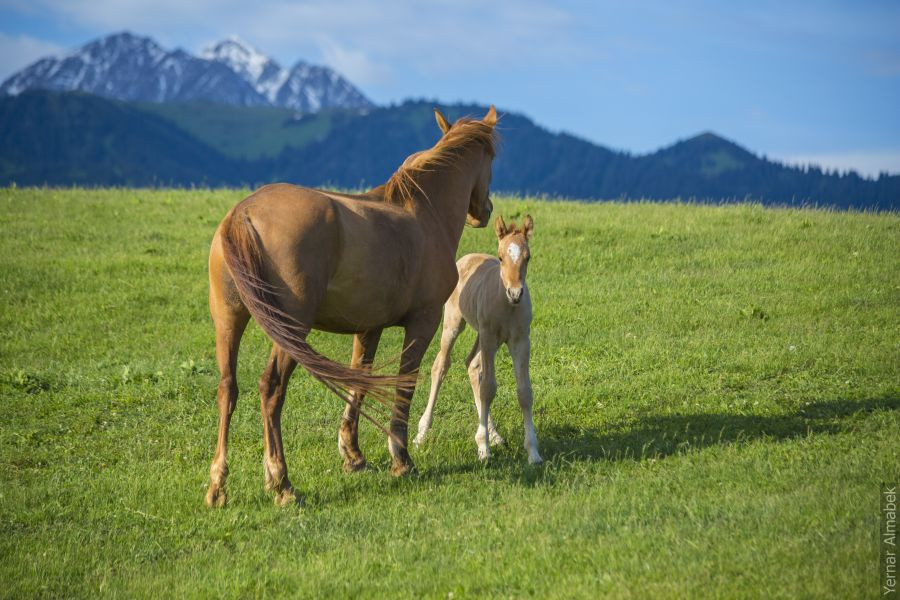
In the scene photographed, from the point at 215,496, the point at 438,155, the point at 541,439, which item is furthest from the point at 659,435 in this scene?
the point at 215,496

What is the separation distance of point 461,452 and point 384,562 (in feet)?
10.3

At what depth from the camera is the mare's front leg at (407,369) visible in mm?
8742

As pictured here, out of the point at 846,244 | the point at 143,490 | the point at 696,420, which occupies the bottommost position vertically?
the point at 143,490

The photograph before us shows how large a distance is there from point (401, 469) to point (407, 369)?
98cm

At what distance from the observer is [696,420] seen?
405 inches

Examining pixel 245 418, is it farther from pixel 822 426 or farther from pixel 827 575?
pixel 827 575

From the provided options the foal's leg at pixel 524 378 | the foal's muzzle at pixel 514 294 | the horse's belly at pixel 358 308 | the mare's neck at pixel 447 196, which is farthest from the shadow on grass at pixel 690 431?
the mare's neck at pixel 447 196

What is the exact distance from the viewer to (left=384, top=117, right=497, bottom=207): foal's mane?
367 inches

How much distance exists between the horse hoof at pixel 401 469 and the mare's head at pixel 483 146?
312cm

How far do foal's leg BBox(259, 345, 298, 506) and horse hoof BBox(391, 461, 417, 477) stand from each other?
113 cm

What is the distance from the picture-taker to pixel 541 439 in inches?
396

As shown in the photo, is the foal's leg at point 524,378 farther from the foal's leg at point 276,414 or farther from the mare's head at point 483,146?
the foal's leg at point 276,414

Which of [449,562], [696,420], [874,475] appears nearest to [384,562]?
[449,562]

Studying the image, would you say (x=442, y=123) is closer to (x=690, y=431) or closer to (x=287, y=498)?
(x=690, y=431)
